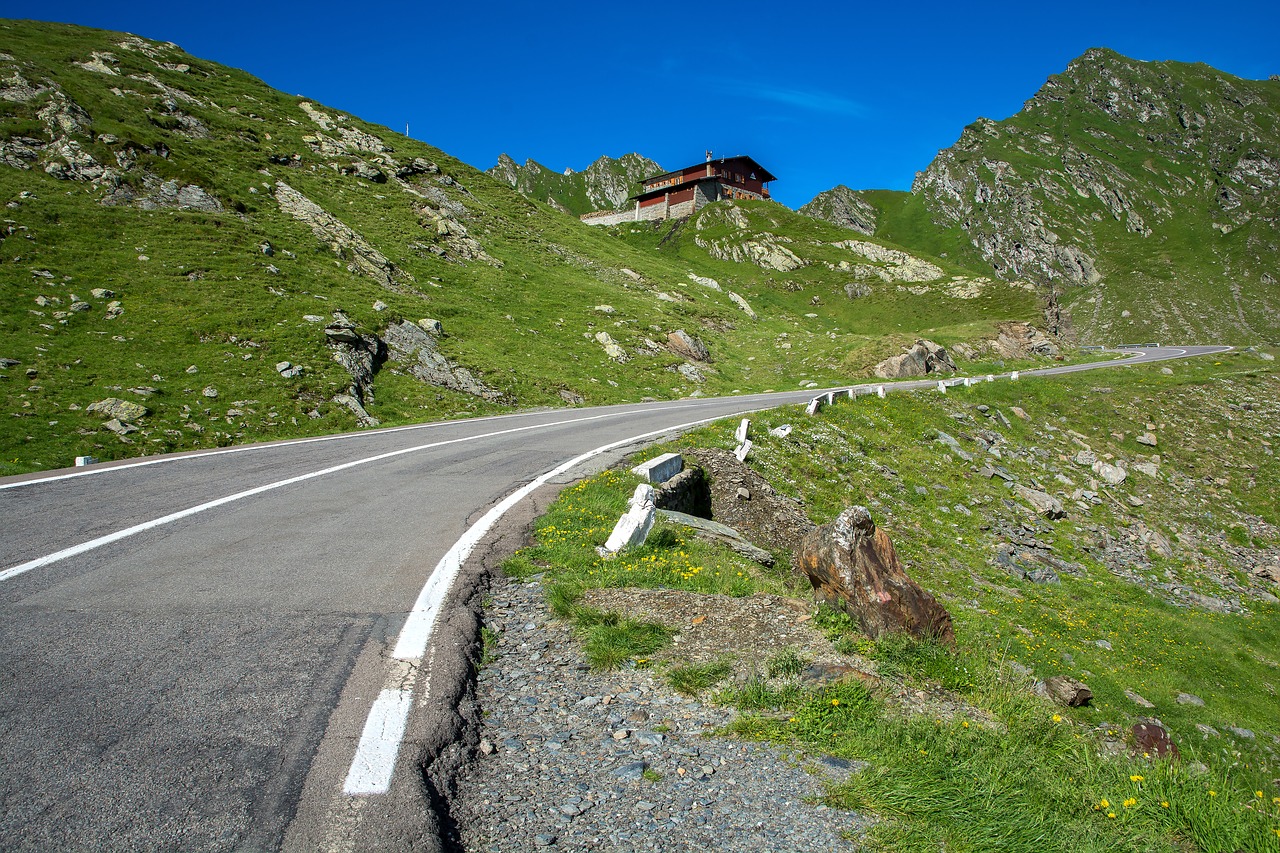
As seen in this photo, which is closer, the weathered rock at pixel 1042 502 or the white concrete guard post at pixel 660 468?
the white concrete guard post at pixel 660 468

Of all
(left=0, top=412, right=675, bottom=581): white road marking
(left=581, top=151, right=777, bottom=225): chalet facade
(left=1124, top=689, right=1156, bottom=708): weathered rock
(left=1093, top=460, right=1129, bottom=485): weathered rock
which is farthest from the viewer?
(left=581, top=151, right=777, bottom=225): chalet facade

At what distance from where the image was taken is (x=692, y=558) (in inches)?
314

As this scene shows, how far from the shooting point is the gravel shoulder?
319 centimetres

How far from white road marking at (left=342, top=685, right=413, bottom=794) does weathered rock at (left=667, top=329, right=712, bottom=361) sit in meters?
35.2

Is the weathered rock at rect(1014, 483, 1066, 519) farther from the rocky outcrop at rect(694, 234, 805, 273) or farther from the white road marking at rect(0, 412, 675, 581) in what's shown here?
the rocky outcrop at rect(694, 234, 805, 273)

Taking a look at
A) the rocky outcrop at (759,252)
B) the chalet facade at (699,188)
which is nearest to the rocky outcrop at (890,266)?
the rocky outcrop at (759,252)

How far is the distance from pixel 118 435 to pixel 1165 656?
84.8ft

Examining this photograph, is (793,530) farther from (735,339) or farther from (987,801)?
(735,339)

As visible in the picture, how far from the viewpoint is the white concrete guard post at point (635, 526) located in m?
7.87

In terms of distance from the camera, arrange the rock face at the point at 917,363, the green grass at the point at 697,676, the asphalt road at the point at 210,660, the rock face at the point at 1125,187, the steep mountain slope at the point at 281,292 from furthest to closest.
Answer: the rock face at the point at 1125,187 → the rock face at the point at 917,363 → the steep mountain slope at the point at 281,292 → the green grass at the point at 697,676 → the asphalt road at the point at 210,660

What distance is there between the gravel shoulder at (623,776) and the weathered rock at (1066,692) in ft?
23.0

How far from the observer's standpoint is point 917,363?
1464 inches

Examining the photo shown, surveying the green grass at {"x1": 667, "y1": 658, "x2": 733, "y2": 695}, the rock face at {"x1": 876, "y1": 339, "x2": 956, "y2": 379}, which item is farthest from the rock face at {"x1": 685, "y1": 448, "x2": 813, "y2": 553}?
the rock face at {"x1": 876, "y1": 339, "x2": 956, "y2": 379}

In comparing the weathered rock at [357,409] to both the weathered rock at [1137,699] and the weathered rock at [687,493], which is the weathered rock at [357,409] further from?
the weathered rock at [1137,699]
